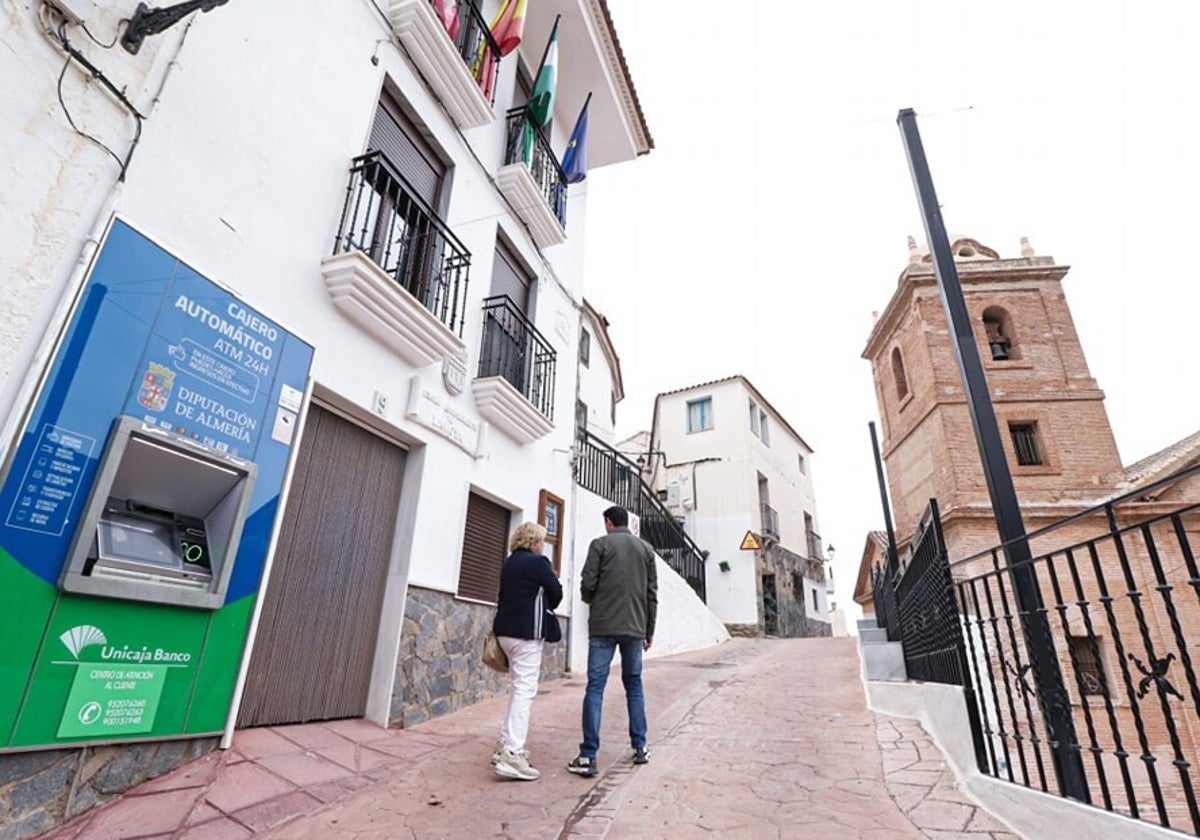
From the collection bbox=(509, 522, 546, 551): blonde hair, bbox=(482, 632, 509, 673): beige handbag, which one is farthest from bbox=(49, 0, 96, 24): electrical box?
bbox=(482, 632, 509, 673): beige handbag

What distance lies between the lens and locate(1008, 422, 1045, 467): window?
1397 centimetres

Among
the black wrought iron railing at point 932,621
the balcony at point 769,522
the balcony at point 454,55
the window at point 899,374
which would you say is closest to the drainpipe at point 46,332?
the balcony at point 454,55

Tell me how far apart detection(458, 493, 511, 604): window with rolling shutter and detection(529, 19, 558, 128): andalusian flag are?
5.10m

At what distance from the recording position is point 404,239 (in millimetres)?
5418

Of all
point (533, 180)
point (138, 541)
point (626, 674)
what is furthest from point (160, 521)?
point (533, 180)

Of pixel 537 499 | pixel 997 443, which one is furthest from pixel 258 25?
pixel 997 443

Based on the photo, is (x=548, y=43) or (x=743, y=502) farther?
(x=743, y=502)

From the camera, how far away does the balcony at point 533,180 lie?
729cm

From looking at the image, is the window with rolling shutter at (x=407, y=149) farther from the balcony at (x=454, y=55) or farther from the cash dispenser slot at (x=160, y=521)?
the cash dispenser slot at (x=160, y=521)

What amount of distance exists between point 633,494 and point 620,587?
23.4 ft

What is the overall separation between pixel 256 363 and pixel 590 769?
3.17 meters

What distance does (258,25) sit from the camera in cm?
418

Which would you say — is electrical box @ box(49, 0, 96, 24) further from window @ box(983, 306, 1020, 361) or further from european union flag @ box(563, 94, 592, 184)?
window @ box(983, 306, 1020, 361)

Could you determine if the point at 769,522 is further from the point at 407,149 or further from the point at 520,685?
the point at 520,685
